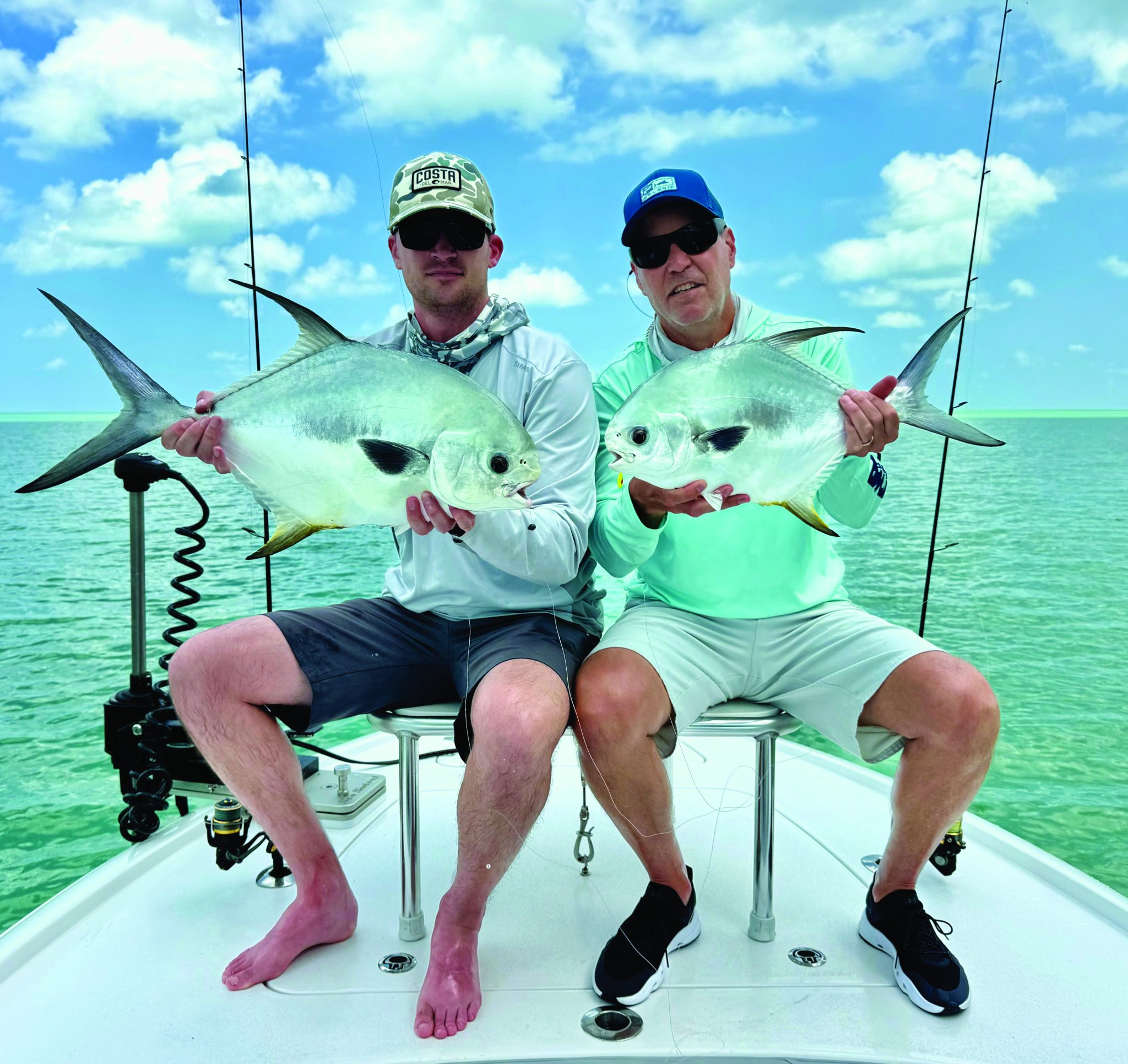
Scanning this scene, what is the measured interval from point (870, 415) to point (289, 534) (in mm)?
1116

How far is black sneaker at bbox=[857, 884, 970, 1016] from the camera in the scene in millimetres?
1568

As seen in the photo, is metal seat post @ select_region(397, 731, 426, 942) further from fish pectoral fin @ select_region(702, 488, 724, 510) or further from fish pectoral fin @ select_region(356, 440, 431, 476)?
fish pectoral fin @ select_region(702, 488, 724, 510)

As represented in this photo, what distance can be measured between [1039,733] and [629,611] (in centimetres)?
517

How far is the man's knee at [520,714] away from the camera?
1564 mm

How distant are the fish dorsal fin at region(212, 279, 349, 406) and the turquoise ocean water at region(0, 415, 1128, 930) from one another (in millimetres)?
391

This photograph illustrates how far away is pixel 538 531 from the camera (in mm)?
1683

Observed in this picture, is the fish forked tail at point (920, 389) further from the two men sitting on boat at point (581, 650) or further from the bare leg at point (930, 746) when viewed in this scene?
the bare leg at point (930, 746)

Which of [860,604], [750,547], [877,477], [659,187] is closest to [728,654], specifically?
[750,547]

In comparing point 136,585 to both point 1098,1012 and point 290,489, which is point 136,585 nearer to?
point 290,489

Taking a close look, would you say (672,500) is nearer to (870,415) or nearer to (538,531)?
(538,531)

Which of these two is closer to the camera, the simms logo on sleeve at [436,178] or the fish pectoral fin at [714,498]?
the fish pectoral fin at [714,498]

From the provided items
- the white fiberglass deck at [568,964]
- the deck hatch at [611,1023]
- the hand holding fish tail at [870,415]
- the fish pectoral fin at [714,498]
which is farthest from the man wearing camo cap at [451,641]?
the hand holding fish tail at [870,415]

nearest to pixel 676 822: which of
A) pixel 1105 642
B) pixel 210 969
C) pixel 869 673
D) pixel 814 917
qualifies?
pixel 814 917

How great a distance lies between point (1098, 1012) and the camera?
158cm
